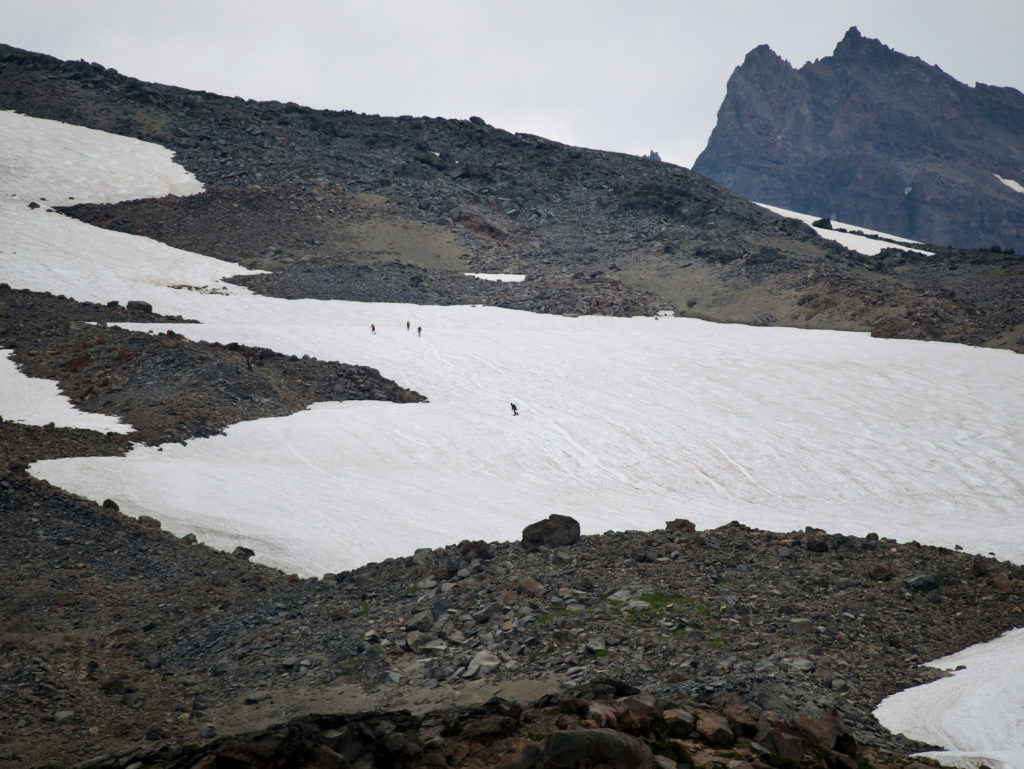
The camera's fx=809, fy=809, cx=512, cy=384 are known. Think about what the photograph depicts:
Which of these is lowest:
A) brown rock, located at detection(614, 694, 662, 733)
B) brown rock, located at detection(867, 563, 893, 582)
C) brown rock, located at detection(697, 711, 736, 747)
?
brown rock, located at detection(697, 711, 736, 747)

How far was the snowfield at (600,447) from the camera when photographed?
2177cm

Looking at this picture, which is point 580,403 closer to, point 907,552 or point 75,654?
point 907,552

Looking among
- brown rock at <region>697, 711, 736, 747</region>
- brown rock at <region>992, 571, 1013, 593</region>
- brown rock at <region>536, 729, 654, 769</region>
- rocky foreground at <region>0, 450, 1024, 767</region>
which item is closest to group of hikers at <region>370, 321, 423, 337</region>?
rocky foreground at <region>0, 450, 1024, 767</region>

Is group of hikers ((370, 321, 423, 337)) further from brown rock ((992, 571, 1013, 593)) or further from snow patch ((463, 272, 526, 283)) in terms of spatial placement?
brown rock ((992, 571, 1013, 593))

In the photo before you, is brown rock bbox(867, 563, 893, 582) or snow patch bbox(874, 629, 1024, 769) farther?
brown rock bbox(867, 563, 893, 582)

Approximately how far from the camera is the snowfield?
2177cm

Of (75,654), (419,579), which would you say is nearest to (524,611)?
(419,579)

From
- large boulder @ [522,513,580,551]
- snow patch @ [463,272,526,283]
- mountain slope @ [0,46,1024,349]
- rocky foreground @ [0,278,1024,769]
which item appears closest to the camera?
rocky foreground @ [0,278,1024,769]

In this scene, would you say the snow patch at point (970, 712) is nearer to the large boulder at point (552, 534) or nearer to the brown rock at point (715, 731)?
the brown rock at point (715, 731)

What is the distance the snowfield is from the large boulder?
4.78m

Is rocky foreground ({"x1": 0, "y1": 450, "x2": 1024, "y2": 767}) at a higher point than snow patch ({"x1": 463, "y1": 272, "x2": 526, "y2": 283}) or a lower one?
lower

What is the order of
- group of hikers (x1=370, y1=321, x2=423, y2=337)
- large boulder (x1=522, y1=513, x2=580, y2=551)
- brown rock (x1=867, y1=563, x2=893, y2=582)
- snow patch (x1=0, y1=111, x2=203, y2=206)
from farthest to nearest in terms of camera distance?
snow patch (x1=0, y1=111, x2=203, y2=206) → group of hikers (x1=370, y1=321, x2=423, y2=337) → large boulder (x1=522, y1=513, x2=580, y2=551) → brown rock (x1=867, y1=563, x2=893, y2=582)

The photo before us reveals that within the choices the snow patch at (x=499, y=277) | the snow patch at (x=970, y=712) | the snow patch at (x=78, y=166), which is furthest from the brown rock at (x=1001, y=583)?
the snow patch at (x=78, y=166)

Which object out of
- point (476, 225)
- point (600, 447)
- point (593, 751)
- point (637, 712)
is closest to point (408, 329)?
point (600, 447)
